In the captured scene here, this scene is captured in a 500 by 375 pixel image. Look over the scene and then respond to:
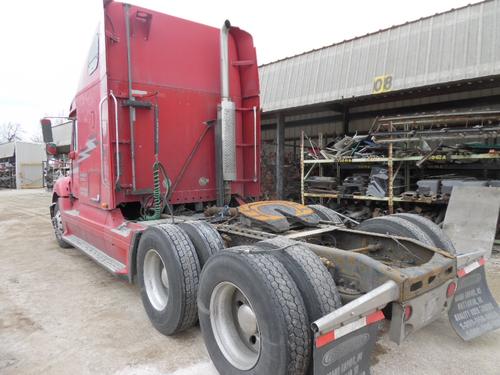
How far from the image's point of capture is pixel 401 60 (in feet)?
28.1

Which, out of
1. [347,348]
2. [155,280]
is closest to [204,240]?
[155,280]

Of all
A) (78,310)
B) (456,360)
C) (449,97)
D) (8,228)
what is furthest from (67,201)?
(449,97)

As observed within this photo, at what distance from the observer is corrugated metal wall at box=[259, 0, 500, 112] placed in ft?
24.1

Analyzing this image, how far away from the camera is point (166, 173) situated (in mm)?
4824

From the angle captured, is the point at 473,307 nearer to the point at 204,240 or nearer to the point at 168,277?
the point at 204,240

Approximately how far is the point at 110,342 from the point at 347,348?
227 centimetres

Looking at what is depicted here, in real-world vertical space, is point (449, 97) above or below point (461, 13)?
below

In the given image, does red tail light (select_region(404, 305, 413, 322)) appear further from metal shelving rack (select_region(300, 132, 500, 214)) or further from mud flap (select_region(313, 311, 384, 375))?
metal shelving rack (select_region(300, 132, 500, 214))

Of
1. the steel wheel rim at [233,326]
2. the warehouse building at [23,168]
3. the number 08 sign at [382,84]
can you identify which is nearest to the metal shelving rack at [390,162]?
the number 08 sign at [382,84]

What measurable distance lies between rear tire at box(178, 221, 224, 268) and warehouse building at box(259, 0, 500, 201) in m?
6.61

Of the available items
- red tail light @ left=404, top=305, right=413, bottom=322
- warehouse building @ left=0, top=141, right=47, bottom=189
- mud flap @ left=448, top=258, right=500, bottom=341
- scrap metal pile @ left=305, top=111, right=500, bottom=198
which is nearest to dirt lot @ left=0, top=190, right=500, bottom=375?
mud flap @ left=448, top=258, right=500, bottom=341

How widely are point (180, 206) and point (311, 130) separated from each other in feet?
34.5

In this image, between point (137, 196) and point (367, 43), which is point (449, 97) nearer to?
point (367, 43)

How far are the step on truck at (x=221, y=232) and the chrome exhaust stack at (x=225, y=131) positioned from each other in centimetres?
2
